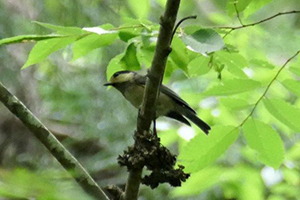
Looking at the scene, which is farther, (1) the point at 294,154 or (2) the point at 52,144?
(1) the point at 294,154

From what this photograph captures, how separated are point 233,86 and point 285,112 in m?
0.22

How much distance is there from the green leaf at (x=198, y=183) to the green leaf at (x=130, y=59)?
87 centimetres

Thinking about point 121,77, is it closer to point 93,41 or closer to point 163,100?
point 163,100

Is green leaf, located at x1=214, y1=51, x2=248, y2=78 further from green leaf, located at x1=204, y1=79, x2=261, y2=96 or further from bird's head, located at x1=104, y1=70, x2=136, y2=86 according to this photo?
bird's head, located at x1=104, y1=70, x2=136, y2=86

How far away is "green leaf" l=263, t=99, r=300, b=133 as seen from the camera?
178 cm

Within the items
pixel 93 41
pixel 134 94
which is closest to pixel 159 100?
pixel 134 94

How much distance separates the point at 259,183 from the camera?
2.76 m

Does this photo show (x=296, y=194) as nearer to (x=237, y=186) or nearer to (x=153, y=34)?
(x=237, y=186)

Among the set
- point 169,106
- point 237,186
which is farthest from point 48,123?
point 237,186

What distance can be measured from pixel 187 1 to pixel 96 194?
279 centimetres

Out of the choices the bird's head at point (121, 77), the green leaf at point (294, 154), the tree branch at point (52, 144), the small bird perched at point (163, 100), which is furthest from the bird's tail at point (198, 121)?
the tree branch at point (52, 144)

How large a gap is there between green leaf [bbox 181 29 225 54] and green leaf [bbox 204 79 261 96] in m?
0.45

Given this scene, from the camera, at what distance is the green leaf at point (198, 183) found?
92.4 inches

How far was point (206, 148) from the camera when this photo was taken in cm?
180
